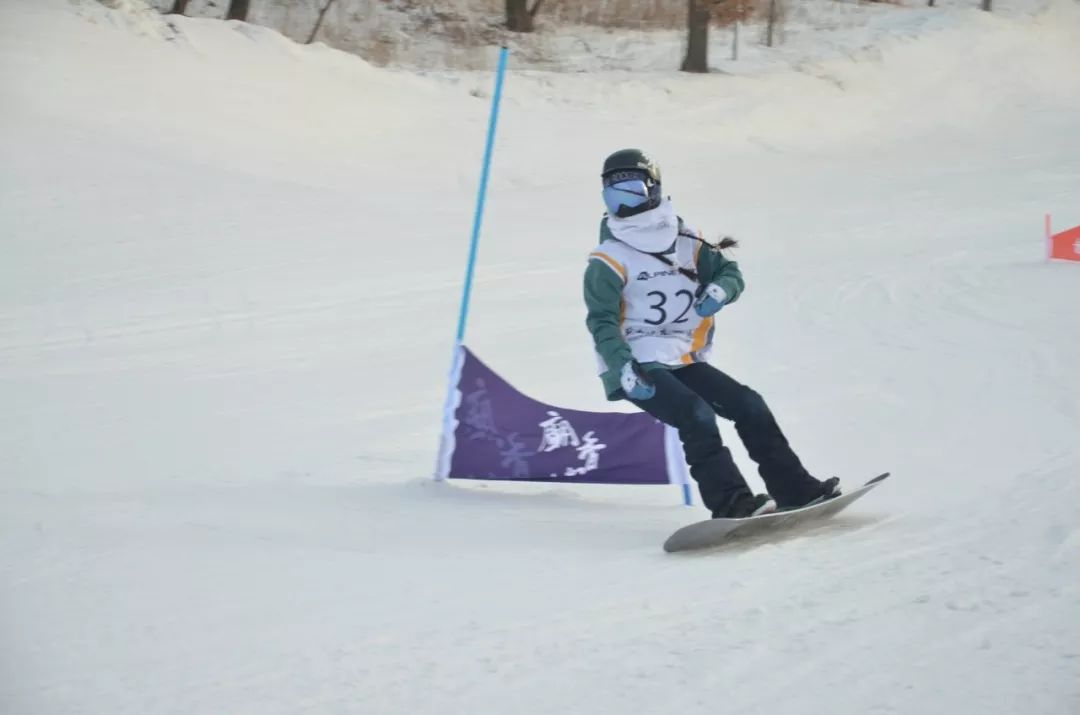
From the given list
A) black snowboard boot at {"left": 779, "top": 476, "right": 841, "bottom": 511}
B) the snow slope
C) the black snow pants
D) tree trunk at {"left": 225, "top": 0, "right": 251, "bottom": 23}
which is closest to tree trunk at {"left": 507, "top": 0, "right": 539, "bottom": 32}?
the snow slope

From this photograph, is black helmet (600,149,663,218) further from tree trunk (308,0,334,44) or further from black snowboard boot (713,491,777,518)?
tree trunk (308,0,334,44)

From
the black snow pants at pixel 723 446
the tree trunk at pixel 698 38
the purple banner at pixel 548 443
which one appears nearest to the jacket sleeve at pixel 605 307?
the black snow pants at pixel 723 446

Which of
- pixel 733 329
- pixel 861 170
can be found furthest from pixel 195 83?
pixel 733 329

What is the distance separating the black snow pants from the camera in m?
5.23

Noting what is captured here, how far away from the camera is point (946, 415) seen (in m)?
7.60

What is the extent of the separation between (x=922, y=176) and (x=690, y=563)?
16.2m

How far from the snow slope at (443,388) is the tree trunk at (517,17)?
16.9ft

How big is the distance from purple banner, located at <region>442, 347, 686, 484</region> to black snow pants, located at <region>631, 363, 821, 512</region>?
1143 millimetres

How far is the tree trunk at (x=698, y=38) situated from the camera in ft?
86.2

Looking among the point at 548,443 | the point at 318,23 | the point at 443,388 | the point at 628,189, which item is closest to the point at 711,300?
the point at 628,189

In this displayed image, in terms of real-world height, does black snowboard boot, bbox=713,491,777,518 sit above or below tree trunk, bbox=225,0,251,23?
below

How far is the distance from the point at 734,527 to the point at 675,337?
95cm

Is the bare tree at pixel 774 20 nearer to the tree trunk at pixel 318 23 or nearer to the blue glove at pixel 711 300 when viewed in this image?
the tree trunk at pixel 318 23

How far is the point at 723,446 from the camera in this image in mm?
5289
